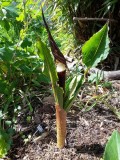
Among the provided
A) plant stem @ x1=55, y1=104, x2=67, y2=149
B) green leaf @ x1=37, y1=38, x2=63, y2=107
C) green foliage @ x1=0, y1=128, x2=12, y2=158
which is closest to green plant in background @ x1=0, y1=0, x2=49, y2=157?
green foliage @ x1=0, y1=128, x2=12, y2=158

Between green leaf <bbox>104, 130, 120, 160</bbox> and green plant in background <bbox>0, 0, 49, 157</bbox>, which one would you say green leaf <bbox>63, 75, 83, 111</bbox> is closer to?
green plant in background <bbox>0, 0, 49, 157</bbox>

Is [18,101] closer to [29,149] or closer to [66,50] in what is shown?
[29,149]

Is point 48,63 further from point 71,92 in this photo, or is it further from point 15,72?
point 15,72

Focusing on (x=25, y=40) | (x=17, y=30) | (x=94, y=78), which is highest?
(x=17, y=30)

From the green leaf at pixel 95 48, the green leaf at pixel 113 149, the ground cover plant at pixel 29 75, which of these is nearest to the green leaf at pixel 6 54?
the ground cover plant at pixel 29 75

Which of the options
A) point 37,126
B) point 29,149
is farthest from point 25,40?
point 29,149

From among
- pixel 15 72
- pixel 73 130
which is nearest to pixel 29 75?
pixel 15 72
